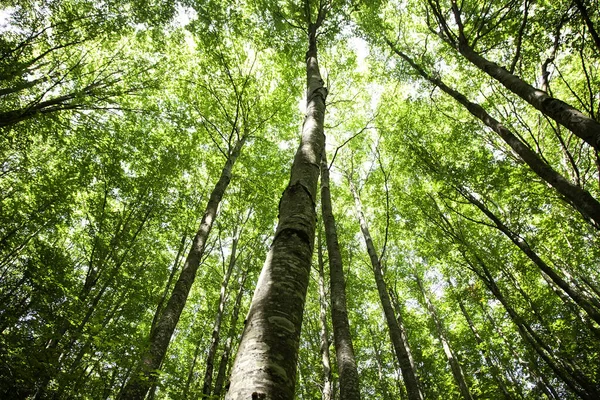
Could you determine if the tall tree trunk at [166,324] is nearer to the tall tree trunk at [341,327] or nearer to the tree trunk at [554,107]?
the tall tree trunk at [341,327]

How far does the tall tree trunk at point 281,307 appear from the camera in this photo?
112 cm

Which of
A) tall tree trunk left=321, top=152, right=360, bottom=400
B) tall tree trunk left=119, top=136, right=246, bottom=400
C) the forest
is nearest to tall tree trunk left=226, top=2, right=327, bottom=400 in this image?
the forest

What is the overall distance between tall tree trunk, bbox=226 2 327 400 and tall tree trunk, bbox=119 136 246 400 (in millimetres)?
3264

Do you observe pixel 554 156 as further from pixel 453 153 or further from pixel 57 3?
pixel 57 3

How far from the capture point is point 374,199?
13375 millimetres

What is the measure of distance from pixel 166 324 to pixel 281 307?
16.2 feet

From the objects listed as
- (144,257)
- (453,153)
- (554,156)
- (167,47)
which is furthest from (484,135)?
(144,257)

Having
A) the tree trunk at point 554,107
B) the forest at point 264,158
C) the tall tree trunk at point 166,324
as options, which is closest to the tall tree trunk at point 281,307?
the forest at point 264,158

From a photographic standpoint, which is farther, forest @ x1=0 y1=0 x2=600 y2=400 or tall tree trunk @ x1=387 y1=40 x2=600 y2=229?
forest @ x1=0 y1=0 x2=600 y2=400

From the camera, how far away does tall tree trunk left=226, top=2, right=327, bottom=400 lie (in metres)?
1.12

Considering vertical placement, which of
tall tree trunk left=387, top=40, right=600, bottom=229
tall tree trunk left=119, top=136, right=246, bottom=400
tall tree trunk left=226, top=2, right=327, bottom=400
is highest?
tall tree trunk left=387, top=40, right=600, bottom=229

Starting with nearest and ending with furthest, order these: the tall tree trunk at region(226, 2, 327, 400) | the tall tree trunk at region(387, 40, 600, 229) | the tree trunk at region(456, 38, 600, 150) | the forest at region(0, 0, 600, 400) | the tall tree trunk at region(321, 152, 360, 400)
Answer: the tall tree trunk at region(226, 2, 327, 400)
the tree trunk at region(456, 38, 600, 150)
the tall tree trunk at region(387, 40, 600, 229)
the tall tree trunk at region(321, 152, 360, 400)
the forest at region(0, 0, 600, 400)

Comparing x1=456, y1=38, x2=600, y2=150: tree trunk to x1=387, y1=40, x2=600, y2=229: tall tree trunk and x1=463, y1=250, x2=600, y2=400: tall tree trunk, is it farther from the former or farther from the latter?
x1=463, y1=250, x2=600, y2=400: tall tree trunk

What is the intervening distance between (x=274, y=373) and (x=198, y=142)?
39.4ft
